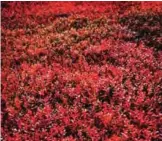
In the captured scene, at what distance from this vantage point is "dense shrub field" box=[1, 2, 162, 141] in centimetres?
1048

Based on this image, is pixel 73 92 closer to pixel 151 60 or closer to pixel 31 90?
pixel 31 90

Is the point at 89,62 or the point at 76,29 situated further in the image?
the point at 76,29

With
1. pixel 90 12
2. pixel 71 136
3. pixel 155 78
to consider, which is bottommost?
pixel 71 136

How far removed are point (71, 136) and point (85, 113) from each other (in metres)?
1.23

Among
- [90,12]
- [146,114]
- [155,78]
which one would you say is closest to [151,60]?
[155,78]

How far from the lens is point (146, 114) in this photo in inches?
432

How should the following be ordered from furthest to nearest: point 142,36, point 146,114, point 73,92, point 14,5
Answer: point 14,5 → point 142,36 → point 73,92 → point 146,114

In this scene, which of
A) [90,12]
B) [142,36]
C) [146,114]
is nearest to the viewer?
[146,114]

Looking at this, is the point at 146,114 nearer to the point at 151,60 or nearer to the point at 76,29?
the point at 151,60

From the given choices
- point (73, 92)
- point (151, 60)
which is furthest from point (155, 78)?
point (73, 92)

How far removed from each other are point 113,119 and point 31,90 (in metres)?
3.85

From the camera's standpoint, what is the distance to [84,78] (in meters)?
13.3

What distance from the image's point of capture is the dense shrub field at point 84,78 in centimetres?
1048

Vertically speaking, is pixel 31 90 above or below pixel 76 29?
below
